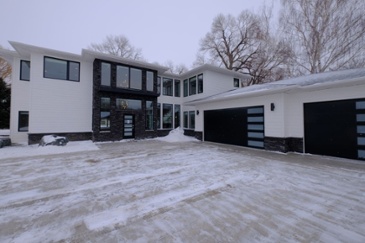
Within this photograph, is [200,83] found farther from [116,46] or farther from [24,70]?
[116,46]

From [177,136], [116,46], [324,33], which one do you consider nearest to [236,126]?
[177,136]

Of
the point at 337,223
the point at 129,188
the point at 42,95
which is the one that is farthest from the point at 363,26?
the point at 42,95

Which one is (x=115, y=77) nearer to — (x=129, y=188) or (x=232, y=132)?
(x=232, y=132)

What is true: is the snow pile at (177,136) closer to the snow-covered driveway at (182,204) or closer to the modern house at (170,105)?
the modern house at (170,105)

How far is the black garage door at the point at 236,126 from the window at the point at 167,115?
4.09 metres

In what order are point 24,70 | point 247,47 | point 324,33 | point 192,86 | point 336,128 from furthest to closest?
point 247,47 → point 192,86 → point 324,33 → point 24,70 → point 336,128

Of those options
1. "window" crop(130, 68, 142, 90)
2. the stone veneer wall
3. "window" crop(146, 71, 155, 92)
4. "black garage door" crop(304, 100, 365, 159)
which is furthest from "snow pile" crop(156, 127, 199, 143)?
"black garage door" crop(304, 100, 365, 159)

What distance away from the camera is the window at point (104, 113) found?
422 inches

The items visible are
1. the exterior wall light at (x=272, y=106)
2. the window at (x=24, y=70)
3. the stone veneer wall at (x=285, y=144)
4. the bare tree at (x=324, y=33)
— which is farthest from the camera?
the bare tree at (x=324, y=33)

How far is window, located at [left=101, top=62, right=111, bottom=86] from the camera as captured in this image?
10.6 metres

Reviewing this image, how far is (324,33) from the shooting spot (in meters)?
12.2

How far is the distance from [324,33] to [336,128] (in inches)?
405

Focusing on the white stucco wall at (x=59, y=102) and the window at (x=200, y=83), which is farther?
the window at (x=200, y=83)

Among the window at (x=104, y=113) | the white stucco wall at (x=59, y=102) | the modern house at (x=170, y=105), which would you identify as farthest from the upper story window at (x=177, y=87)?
the white stucco wall at (x=59, y=102)
